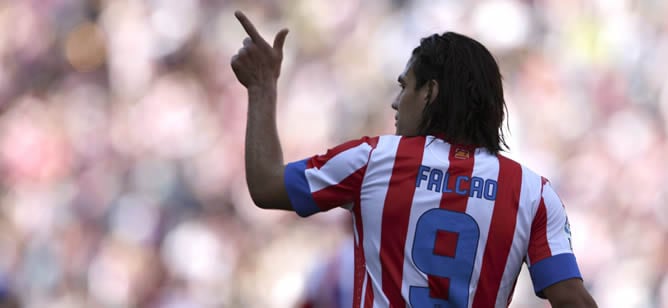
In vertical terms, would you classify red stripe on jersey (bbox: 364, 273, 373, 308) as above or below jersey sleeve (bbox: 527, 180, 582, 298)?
below

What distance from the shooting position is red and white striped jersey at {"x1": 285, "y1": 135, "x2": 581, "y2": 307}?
1.11 meters

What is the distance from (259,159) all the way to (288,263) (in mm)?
2396

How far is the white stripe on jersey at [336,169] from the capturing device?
1.11m

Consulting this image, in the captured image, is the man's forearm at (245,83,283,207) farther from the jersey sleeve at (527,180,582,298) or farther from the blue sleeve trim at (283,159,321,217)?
the jersey sleeve at (527,180,582,298)

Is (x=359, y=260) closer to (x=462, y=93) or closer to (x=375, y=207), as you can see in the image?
(x=375, y=207)

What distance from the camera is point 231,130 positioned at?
3541 mm

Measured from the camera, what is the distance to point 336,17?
146 inches

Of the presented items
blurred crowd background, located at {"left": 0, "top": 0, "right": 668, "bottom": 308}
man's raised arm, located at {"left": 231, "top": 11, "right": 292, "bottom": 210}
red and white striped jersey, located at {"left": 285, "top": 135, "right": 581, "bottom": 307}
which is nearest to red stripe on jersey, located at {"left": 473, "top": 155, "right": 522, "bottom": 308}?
red and white striped jersey, located at {"left": 285, "top": 135, "right": 581, "bottom": 307}

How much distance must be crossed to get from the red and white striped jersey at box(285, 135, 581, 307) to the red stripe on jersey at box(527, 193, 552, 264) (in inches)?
0.7

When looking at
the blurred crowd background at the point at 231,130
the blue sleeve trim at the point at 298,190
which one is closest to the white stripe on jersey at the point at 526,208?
the blue sleeve trim at the point at 298,190

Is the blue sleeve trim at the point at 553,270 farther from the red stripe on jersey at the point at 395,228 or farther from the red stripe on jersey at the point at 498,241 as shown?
the red stripe on jersey at the point at 395,228

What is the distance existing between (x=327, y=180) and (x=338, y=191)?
18 mm

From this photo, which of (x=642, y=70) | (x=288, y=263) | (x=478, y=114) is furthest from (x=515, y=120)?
(x=478, y=114)

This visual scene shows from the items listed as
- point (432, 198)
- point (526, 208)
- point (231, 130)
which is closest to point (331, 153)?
point (432, 198)
